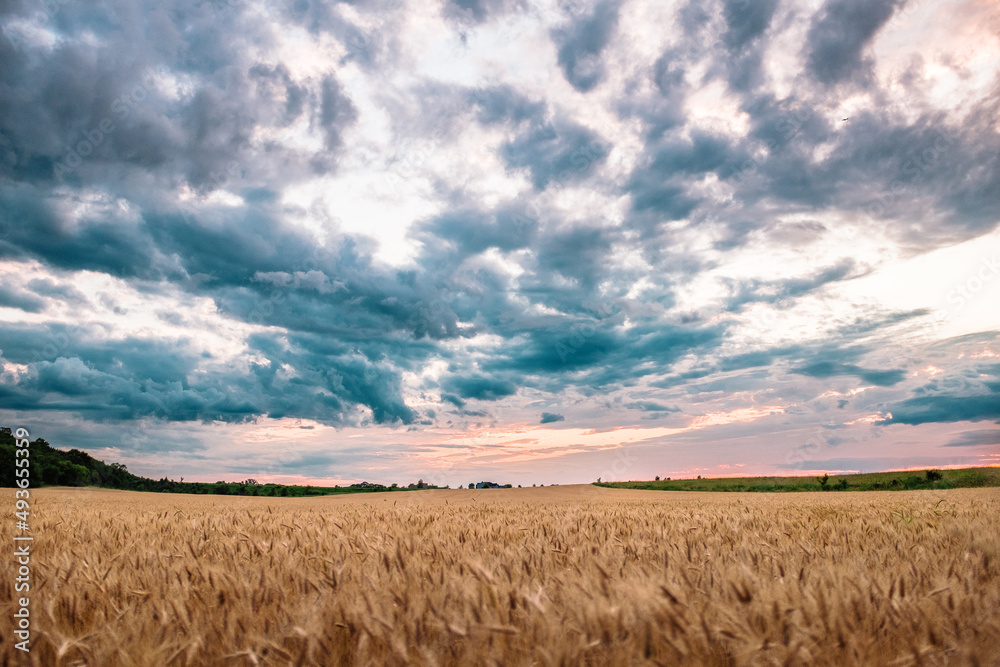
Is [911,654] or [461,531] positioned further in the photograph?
[461,531]

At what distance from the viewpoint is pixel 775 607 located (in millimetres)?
1892

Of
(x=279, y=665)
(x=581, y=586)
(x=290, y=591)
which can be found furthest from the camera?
(x=290, y=591)

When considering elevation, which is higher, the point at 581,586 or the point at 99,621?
the point at 581,586

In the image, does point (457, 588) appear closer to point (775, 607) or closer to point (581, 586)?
point (581, 586)

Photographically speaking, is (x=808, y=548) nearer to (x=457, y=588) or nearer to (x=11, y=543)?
(x=457, y=588)

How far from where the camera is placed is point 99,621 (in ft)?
7.43

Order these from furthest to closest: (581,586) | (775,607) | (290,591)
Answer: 1. (290,591)
2. (581,586)
3. (775,607)

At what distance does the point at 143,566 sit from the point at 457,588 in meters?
2.41

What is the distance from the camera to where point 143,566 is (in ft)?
11.0

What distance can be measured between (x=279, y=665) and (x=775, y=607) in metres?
1.77

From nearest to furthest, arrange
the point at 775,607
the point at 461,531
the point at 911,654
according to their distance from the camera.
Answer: the point at 911,654 < the point at 775,607 < the point at 461,531

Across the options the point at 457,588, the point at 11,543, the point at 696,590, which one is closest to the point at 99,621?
the point at 457,588

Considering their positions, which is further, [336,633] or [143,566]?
[143,566]

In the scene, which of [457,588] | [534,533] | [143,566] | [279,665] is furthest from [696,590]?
[143,566]
